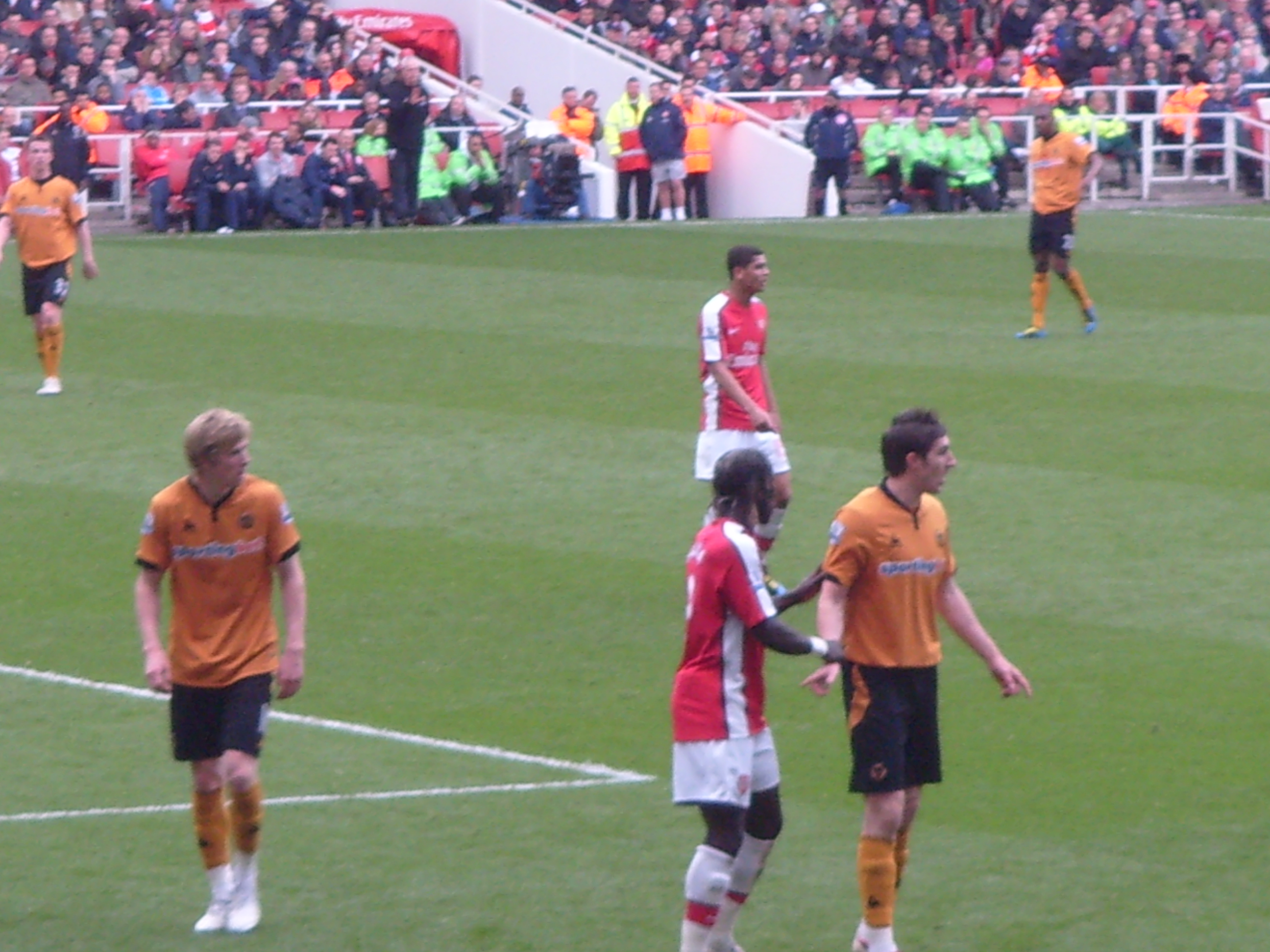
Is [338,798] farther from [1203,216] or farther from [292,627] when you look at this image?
[1203,216]

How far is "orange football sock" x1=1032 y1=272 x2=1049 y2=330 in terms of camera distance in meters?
19.7

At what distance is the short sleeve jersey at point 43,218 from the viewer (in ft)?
55.1

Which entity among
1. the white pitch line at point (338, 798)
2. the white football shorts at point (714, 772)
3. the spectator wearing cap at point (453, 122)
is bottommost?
the white pitch line at point (338, 798)

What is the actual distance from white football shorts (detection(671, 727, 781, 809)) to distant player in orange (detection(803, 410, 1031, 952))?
12.2 inches

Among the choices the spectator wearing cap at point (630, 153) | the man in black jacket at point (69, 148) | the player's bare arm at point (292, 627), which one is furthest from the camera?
the spectator wearing cap at point (630, 153)

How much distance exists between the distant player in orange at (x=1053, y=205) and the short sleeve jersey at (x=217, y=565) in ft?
44.5

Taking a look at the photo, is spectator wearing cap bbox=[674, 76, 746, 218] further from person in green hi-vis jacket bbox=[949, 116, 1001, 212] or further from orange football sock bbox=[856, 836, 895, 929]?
orange football sock bbox=[856, 836, 895, 929]

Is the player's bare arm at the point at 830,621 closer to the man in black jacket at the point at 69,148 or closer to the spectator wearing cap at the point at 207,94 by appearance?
the man in black jacket at the point at 69,148

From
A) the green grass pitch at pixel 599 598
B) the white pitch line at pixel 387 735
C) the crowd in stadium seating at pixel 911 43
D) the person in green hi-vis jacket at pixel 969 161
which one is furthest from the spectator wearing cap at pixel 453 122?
the white pitch line at pixel 387 735

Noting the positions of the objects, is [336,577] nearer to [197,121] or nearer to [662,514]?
[662,514]

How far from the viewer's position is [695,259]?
992 inches

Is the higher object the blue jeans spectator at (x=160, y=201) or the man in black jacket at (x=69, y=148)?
the man in black jacket at (x=69, y=148)

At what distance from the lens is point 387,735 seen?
30.7 feet

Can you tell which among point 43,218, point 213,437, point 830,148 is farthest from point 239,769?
point 830,148
